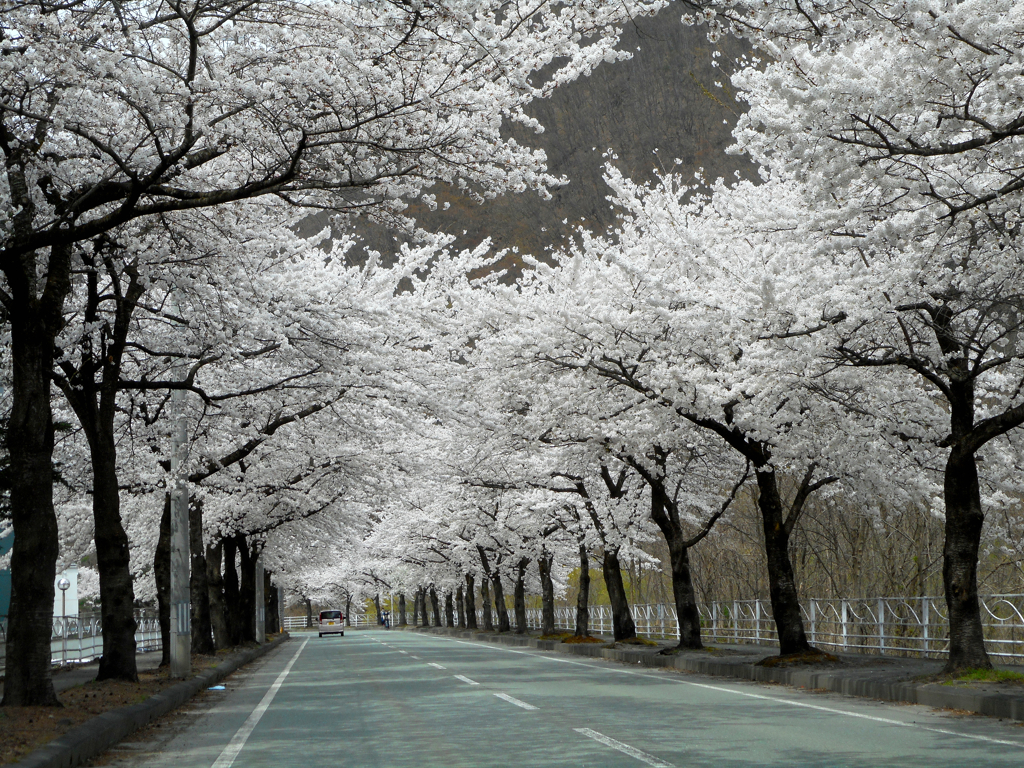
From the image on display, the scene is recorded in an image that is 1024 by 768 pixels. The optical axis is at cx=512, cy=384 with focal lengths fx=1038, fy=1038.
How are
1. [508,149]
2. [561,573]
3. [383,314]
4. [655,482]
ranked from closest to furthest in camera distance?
[508,149] < [383,314] < [655,482] < [561,573]

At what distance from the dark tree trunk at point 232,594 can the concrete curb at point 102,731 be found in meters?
20.0

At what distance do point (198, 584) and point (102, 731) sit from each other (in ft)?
55.8

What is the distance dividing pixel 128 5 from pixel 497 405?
16474 millimetres

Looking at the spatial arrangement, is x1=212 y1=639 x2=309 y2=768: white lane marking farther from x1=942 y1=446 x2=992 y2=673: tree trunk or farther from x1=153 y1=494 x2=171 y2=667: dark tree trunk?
x1=942 y1=446 x2=992 y2=673: tree trunk

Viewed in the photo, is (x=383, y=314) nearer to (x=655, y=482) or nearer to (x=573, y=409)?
(x=573, y=409)

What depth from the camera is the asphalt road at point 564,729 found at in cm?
859

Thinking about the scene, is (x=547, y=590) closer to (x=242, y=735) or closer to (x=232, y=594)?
(x=232, y=594)

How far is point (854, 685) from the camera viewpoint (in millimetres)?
14844

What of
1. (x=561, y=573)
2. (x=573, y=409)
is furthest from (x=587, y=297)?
(x=561, y=573)

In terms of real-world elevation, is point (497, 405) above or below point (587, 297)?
below

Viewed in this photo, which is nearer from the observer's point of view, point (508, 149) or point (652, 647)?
point (508, 149)

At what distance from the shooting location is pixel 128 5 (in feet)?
31.4

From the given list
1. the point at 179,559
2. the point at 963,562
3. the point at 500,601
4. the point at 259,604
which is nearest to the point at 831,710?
the point at 963,562

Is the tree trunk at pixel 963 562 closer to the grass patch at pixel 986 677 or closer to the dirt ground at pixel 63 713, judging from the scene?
the grass patch at pixel 986 677
